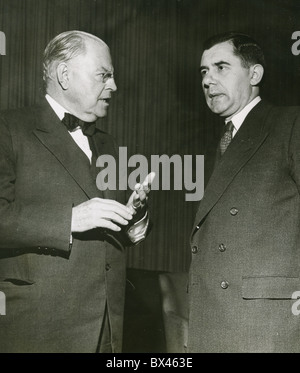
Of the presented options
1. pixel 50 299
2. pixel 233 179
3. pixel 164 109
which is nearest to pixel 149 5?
pixel 164 109

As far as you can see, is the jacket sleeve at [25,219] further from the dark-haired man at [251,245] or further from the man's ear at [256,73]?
the man's ear at [256,73]

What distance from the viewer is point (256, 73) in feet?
5.11

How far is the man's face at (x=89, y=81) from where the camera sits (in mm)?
1518

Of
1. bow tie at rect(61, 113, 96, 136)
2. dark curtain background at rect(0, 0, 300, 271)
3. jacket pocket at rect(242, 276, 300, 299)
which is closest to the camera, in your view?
jacket pocket at rect(242, 276, 300, 299)

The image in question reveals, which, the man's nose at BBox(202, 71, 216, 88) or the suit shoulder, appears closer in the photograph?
the suit shoulder

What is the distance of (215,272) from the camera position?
141cm

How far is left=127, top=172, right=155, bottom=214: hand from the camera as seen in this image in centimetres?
135

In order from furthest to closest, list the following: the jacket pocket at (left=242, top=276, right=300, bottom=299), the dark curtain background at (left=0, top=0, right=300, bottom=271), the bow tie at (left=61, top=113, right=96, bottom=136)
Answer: the dark curtain background at (left=0, top=0, right=300, bottom=271) → the bow tie at (left=61, top=113, right=96, bottom=136) → the jacket pocket at (left=242, top=276, right=300, bottom=299)

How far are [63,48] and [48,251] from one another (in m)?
0.66

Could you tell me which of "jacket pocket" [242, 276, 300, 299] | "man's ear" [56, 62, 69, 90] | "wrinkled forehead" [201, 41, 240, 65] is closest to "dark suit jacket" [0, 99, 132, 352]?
"man's ear" [56, 62, 69, 90]

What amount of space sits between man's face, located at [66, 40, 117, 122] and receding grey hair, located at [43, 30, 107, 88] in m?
0.02

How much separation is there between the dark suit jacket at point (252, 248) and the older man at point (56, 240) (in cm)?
24

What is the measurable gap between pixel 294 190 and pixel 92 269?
0.64m

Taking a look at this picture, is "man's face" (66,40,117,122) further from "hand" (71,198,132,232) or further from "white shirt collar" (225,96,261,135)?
"white shirt collar" (225,96,261,135)
